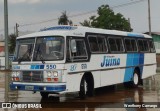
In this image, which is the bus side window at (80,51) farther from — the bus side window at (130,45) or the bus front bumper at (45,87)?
the bus side window at (130,45)

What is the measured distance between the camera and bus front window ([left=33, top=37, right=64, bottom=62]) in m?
13.9

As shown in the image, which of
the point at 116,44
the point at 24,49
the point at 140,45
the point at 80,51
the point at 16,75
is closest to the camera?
the point at 16,75

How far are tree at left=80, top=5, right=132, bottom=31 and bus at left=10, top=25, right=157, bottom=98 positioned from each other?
3700cm

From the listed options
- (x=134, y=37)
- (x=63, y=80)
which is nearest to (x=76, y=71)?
(x=63, y=80)

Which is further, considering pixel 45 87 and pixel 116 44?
pixel 116 44

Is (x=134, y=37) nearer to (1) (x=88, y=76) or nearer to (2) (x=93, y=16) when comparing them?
(1) (x=88, y=76)

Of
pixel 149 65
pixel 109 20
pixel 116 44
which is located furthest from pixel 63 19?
pixel 116 44

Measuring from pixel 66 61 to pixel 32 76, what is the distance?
1.32 m

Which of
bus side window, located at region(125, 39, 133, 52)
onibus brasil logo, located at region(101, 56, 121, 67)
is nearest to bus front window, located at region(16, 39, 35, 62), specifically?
onibus brasil logo, located at region(101, 56, 121, 67)

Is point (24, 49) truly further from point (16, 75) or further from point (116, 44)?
point (116, 44)

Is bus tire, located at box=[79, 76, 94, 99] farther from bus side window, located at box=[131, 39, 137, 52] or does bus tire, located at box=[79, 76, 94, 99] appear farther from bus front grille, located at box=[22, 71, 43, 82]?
bus side window, located at box=[131, 39, 137, 52]

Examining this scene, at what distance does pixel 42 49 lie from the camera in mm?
14148

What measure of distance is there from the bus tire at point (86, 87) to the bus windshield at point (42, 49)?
183 centimetres

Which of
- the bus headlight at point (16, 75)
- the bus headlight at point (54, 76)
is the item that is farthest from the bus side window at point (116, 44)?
the bus headlight at point (16, 75)
